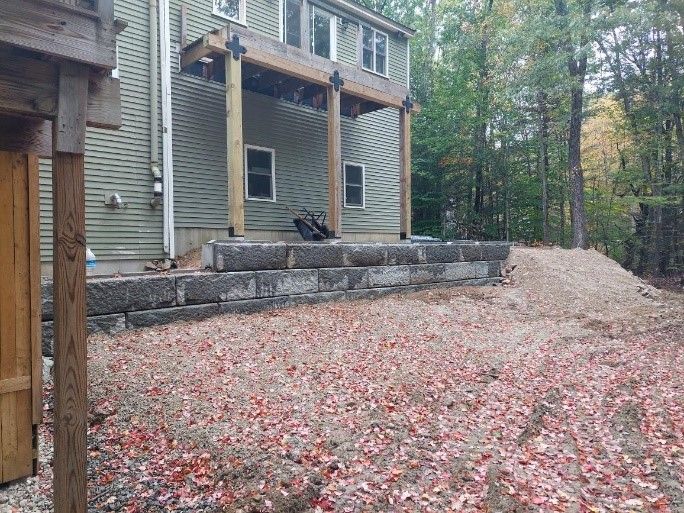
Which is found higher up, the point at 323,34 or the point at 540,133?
the point at 323,34

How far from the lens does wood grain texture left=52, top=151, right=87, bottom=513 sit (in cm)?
205

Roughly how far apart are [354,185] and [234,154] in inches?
221

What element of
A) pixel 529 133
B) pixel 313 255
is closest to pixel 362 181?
pixel 313 255

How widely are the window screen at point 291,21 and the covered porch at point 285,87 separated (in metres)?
1.38

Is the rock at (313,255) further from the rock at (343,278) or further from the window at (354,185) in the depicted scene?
the window at (354,185)

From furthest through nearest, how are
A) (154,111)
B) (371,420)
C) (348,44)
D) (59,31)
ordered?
(348,44)
(154,111)
(371,420)
(59,31)

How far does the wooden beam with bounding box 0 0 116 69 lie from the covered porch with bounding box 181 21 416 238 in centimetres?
504

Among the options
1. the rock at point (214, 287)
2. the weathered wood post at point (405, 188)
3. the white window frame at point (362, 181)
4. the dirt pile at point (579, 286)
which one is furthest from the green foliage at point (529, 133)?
the rock at point (214, 287)

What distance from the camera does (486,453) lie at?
3238mm

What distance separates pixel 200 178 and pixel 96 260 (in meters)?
2.46

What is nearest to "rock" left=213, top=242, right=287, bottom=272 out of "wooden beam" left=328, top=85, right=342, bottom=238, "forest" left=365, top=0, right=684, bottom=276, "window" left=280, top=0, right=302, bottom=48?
"wooden beam" left=328, top=85, right=342, bottom=238

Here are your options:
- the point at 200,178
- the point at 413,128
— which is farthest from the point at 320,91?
the point at 413,128

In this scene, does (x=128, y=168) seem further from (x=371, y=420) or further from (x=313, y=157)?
(x=371, y=420)

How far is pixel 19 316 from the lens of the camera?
2.92 metres
